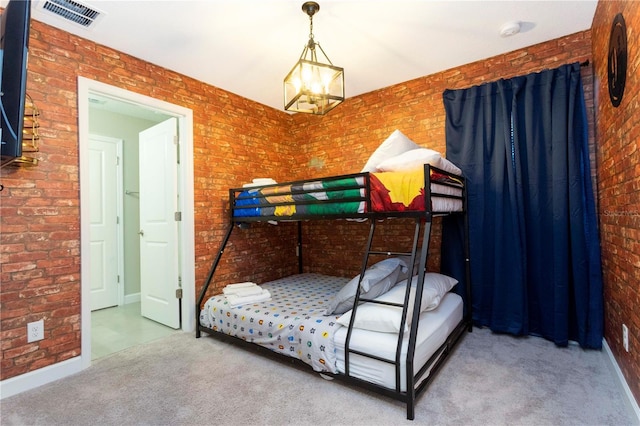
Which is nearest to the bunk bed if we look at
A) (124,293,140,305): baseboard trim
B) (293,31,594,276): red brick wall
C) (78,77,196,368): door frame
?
(78,77,196,368): door frame

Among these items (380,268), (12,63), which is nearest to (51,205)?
(12,63)

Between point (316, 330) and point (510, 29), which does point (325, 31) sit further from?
point (316, 330)

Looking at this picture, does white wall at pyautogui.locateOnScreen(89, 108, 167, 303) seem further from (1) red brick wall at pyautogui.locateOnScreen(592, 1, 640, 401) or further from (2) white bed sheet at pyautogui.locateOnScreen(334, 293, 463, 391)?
(1) red brick wall at pyautogui.locateOnScreen(592, 1, 640, 401)

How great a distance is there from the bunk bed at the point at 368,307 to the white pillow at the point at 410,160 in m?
0.10

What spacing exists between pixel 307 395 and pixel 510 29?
9.58 ft

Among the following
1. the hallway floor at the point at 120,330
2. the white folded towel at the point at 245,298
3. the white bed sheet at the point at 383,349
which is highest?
the white folded towel at the point at 245,298

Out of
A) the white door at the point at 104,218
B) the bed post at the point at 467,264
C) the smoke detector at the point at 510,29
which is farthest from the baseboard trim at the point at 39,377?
the smoke detector at the point at 510,29

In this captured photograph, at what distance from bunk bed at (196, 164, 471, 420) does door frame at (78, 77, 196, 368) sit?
0.22 meters

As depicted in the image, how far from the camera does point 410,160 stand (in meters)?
2.25

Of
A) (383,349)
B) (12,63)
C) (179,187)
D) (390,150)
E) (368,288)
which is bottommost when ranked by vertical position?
(383,349)

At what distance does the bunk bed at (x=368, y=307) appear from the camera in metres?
1.84

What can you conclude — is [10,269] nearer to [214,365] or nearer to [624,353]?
[214,365]

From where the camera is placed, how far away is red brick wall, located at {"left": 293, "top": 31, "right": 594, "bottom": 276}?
8.70 ft

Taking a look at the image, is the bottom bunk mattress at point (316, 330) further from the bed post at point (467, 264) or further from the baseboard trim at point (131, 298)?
the baseboard trim at point (131, 298)
